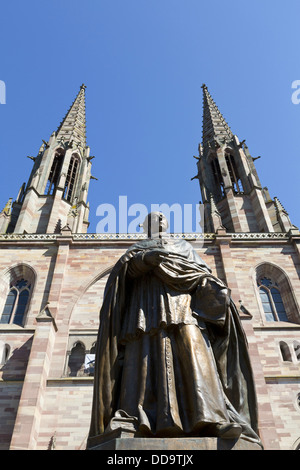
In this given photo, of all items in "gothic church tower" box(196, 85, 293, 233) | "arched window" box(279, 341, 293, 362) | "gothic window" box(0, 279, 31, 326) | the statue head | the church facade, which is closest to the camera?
the statue head

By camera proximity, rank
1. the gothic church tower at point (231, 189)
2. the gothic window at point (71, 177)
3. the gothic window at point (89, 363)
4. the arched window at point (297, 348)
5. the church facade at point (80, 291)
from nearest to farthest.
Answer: the church facade at point (80, 291)
the gothic window at point (89, 363)
the arched window at point (297, 348)
the gothic church tower at point (231, 189)
the gothic window at point (71, 177)

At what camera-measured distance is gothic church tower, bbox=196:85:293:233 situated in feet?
68.0

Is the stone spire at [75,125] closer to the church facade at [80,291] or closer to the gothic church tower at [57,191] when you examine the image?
the gothic church tower at [57,191]

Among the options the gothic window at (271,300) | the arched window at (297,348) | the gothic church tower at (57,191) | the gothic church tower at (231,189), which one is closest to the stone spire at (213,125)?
the gothic church tower at (231,189)

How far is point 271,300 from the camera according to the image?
51.9ft

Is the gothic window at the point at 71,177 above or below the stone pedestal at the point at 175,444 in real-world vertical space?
above

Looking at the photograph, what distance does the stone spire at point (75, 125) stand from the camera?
2854 cm

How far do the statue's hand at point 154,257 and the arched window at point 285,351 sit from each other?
11800 millimetres

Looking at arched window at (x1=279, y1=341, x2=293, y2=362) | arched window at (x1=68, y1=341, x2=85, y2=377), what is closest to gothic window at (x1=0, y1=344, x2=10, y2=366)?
arched window at (x1=68, y1=341, x2=85, y2=377)

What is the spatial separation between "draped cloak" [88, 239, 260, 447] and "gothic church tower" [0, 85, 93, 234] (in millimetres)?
14934

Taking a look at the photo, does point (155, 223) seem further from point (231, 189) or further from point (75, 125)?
point (75, 125)

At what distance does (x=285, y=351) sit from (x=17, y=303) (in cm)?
1084

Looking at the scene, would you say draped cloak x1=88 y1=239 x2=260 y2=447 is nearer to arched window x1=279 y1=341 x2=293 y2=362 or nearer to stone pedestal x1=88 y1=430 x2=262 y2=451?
stone pedestal x1=88 y1=430 x2=262 y2=451

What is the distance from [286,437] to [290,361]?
2.70 meters
